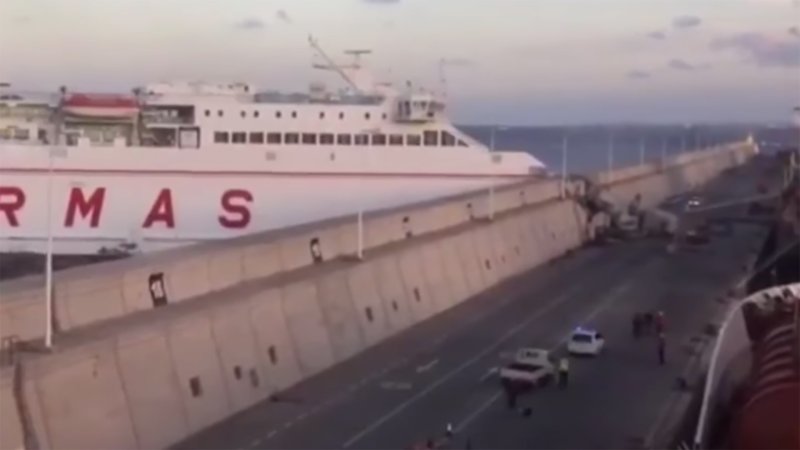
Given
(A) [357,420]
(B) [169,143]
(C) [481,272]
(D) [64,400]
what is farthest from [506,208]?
(D) [64,400]

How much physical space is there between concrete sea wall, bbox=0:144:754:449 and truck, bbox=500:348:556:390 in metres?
2.54

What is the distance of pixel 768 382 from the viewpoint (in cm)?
1097

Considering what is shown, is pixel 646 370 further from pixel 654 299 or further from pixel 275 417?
pixel 654 299

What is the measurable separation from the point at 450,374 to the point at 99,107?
3730 cm

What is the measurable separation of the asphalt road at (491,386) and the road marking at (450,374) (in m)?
0.02

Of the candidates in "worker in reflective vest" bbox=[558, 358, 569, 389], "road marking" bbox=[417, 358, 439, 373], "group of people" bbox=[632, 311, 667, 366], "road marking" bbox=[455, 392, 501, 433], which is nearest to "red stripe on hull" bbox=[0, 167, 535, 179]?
"group of people" bbox=[632, 311, 667, 366]

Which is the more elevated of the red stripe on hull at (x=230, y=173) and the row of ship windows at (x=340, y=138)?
the row of ship windows at (x=340, y=138)

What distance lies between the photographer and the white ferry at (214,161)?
52.3 meters

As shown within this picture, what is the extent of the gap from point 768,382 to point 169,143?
46221 mm

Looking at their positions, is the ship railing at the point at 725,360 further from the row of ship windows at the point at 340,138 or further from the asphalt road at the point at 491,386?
the row of ship windows at the point at 340,138

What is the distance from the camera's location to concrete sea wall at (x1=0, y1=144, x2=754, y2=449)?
1353cm

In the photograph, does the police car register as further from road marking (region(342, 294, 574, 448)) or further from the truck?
the truck

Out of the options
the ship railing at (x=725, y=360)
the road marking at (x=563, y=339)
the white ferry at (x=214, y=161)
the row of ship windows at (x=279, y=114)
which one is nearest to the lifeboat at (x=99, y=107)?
the white ferry at (x=214, y=161)

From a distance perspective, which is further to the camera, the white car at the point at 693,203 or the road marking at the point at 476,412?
the white car at the point at 693,203
